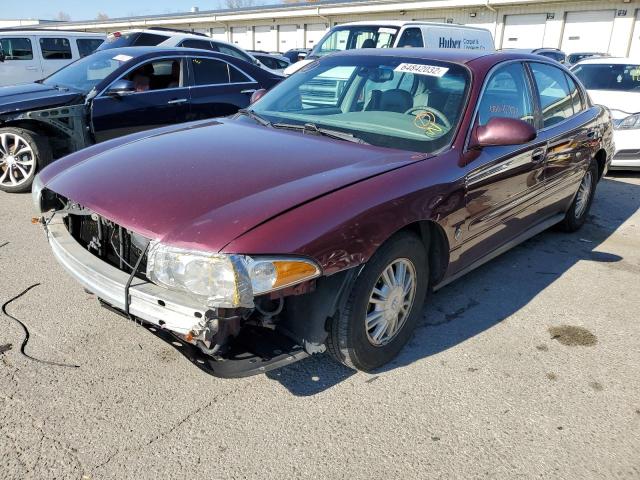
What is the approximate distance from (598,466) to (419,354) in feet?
3.43

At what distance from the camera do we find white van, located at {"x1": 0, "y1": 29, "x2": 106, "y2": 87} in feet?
38.6

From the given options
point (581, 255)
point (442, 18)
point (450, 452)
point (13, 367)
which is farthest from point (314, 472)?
point (442, 18)

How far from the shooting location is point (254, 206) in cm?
225

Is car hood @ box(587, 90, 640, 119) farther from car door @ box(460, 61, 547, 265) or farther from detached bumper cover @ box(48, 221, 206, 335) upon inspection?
detached bumper cover @ box(48, 221, 206, 335)

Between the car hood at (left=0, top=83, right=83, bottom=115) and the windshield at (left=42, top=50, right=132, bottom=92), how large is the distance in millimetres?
290

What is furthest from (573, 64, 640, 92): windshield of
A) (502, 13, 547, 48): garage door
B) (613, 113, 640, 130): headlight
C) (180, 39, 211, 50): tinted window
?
(502, 13, 547, 48): garage door

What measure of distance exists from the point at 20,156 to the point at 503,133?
5.31m

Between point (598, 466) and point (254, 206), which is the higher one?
point (254, 206)

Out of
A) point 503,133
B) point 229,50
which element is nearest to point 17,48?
point 229,50

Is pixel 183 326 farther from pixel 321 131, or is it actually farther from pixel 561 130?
pixel 561 130

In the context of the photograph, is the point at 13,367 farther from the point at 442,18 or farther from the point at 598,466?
the point at 442,18

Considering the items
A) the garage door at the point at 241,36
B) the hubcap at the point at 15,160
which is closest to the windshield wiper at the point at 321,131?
the hubcap at the point at 15,160

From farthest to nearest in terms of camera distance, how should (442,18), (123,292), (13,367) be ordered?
(442,18)
(13,367)
(123,292)

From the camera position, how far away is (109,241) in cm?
265
